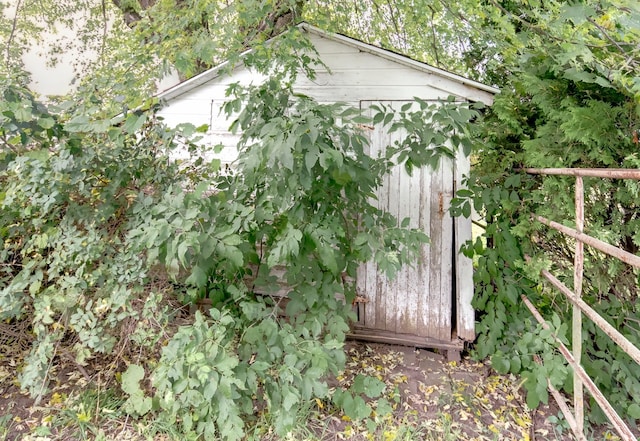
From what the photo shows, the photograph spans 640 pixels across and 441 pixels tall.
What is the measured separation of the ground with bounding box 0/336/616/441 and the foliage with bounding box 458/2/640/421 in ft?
0.89

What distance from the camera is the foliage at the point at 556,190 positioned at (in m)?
1.75

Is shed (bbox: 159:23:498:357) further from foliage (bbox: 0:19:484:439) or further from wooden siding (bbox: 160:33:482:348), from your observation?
foliage (bbox: 0:19:484:439)

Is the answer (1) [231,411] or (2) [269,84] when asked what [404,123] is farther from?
(1) [231,411]

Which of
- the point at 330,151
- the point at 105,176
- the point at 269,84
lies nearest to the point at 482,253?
the point at 330,151

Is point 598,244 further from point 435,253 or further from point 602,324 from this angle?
point 435,253

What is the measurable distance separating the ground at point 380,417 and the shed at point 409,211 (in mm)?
495

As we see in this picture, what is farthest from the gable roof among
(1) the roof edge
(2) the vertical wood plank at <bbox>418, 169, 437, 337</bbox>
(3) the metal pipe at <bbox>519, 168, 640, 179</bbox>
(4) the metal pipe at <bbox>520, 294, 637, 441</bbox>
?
(4) the metal pipe at <bbox>520, 294, 637, 441</bbox>

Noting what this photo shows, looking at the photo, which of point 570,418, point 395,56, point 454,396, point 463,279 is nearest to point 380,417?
point 454,396

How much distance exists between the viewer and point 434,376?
9.64 ft

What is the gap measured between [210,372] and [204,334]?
21 cm

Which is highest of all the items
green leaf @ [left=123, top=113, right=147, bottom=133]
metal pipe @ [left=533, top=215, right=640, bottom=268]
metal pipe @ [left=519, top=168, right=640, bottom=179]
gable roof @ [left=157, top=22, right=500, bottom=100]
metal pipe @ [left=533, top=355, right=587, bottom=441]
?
gable roof @ [left=157, top=22, right=500, bottom=100]

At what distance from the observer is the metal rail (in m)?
1.46

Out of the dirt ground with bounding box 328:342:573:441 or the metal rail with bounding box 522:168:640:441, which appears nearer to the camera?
the metal rail with bounding box 522:168:640:441

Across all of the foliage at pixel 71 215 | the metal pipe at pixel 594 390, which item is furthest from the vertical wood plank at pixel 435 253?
the foliage at pixel 71 215
